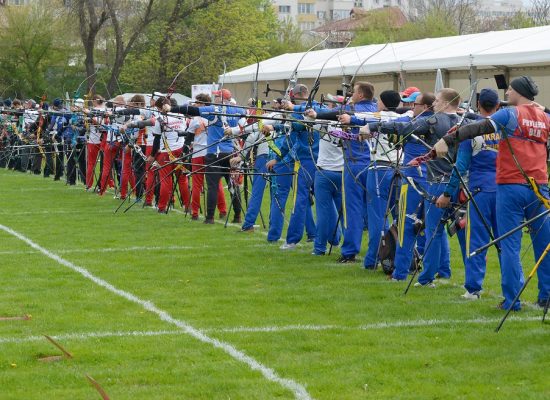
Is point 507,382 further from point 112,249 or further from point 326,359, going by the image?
point 112,249

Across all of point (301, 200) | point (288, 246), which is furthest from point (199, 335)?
point (301, 200)

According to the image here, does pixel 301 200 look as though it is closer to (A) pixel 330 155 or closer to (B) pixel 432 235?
(A) pixel 330 155

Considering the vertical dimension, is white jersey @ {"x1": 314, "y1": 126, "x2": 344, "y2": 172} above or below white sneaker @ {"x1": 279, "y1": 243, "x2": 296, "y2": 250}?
above

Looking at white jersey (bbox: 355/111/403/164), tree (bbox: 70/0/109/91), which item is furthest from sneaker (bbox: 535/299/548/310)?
tree (bbox: 70/0/109/91)

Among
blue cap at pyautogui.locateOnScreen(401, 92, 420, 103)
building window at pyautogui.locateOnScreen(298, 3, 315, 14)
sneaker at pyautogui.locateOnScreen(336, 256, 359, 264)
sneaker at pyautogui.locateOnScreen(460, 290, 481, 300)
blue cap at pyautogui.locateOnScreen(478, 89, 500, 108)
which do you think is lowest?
sneaker at pyautogui.locateOnScreen(336, 256, 359, 264)

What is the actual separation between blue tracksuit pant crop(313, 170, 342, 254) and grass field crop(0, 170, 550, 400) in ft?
1.01

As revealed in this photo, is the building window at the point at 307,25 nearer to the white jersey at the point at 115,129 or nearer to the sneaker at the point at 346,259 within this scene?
the white jersey at the point at 115,129

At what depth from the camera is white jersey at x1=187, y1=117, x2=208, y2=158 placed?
17156 millimetres

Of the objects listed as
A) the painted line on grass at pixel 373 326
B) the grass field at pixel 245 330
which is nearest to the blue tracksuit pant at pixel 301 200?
the grass field at pixel 245 330

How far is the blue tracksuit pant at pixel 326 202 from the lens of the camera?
12.9 metres

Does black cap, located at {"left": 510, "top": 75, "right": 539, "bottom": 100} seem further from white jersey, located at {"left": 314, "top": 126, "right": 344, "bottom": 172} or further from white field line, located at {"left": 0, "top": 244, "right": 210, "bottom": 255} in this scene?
white field line, located at {"left": 0, "top": 244, "right": 210, "bottom": 255}

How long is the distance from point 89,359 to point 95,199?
14.1m

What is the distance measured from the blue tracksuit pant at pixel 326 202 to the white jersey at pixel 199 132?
425cm

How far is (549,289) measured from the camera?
9.39 metres
